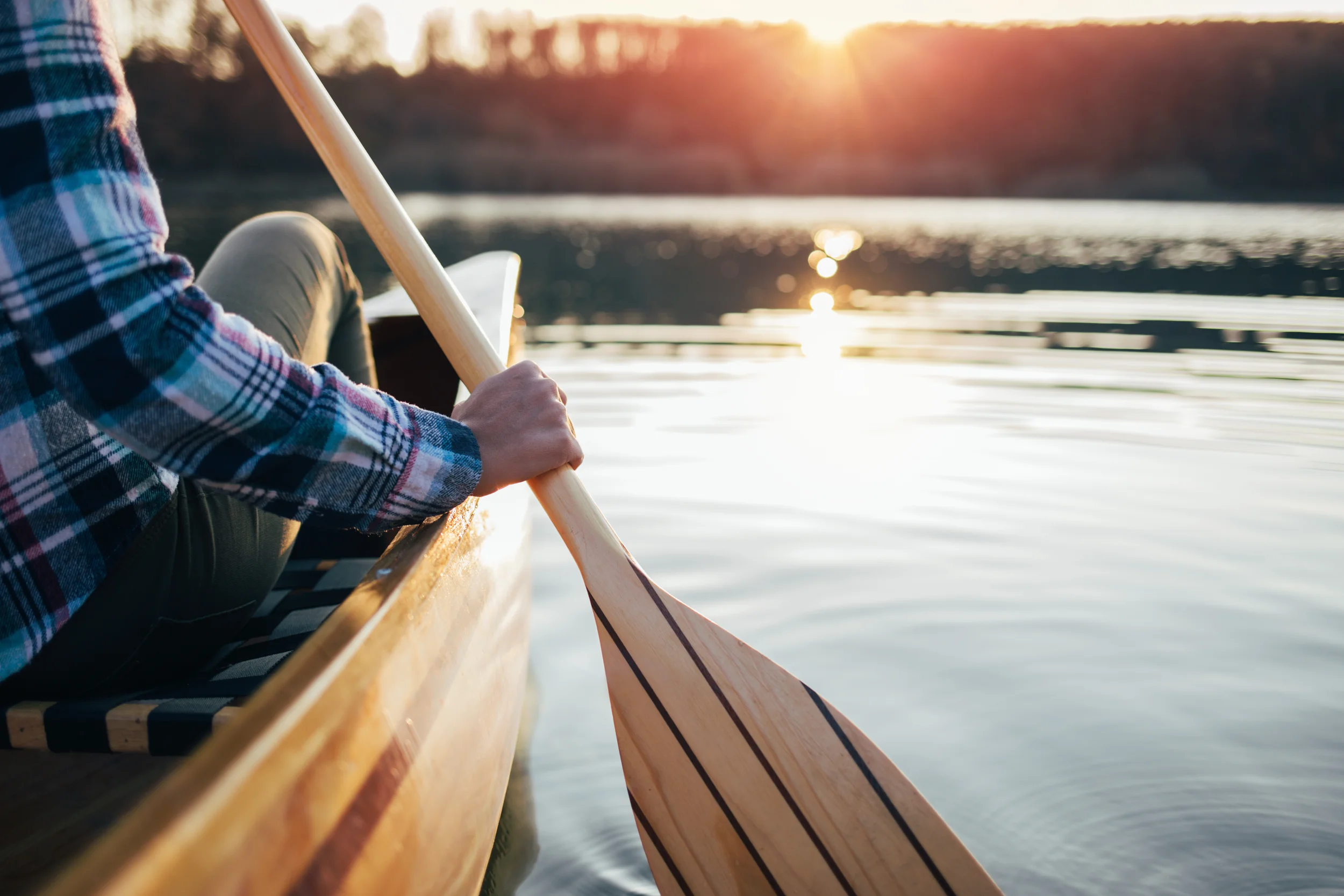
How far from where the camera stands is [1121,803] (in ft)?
5.23

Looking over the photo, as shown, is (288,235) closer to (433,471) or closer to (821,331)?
(433,471)

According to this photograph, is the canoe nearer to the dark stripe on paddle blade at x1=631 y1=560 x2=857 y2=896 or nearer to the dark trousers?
the dark trousers

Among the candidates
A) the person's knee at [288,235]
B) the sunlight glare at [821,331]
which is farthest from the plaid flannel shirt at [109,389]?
the sunlight glare at [821,331]

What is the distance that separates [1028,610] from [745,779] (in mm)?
1464

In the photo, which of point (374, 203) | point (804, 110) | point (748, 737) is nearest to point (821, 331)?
point (374, 203)

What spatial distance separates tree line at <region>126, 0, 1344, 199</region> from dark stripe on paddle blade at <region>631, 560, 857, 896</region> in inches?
1395

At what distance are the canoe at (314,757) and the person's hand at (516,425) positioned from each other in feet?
0.39

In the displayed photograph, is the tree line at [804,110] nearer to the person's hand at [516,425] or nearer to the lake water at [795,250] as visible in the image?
the lake water at [795,250]

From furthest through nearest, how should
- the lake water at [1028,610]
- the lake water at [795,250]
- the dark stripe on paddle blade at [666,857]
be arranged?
1. the lake water at [795,250]
2. the lake water at [1028,610]
3. the dark stripe on paddle blade at [666,857]

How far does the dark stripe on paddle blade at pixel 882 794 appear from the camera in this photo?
1048 mm

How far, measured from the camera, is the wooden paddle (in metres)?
1.08

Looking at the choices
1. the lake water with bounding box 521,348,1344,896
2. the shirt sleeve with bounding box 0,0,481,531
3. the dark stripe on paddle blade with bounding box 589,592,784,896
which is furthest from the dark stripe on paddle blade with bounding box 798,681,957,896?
the shirt sleeve with bounding box 0,0,481,531

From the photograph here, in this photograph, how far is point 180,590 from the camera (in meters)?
0.95

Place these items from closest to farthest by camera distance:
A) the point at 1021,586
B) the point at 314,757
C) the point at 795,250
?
1. the point at 314,757
2. the point at 1021,586
3. the point at 795,250
